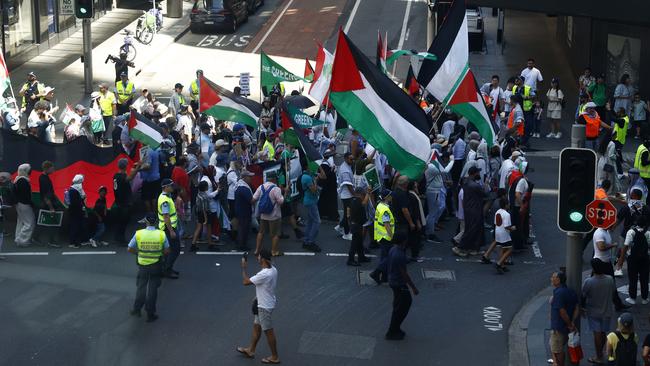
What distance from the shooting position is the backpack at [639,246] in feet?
58.4

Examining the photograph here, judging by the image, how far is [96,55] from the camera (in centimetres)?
4181

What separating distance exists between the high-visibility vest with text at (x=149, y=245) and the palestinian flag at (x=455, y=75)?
233 inches

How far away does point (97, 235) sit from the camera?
20.9m

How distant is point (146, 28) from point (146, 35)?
1.05 feet

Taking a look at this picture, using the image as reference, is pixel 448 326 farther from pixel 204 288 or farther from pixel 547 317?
pixel 204 288

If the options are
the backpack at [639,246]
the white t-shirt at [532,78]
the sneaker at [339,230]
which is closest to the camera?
the backpack at [639,246]

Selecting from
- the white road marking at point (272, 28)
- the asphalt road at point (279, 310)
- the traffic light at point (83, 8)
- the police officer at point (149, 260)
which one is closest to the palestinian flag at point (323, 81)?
the asphalt road at point (279, 310)

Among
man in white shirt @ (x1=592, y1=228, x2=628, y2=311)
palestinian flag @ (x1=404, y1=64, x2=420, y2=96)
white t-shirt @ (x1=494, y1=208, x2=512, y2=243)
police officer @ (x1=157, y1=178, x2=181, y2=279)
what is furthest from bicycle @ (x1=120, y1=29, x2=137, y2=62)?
man in white shirt @ (x1=592, y1=228, x2=628, y2=311)

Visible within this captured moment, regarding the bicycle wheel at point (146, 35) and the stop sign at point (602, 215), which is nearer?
the stop sign at point (602, 215)

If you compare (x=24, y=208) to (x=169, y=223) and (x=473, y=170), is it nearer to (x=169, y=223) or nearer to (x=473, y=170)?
(x=169, y=223)

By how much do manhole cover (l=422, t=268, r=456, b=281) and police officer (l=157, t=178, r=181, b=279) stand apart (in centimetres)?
413

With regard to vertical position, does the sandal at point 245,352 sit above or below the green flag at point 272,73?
below

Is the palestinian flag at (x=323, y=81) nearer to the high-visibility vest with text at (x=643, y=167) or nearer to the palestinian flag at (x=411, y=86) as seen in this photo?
the palestinian flag at (x=411, y=86)

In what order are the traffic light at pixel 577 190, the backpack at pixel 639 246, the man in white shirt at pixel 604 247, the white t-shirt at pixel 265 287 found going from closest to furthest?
the traffic light at pixel 577 190, the white t-shirt at pixel 265 287, the man in white shirt at pixel 604 247, the backpack at pixel 639 246
